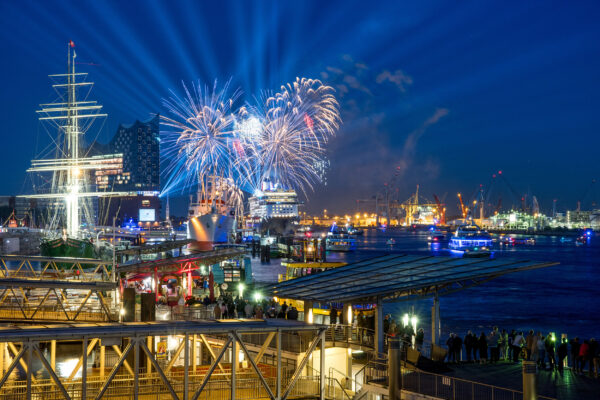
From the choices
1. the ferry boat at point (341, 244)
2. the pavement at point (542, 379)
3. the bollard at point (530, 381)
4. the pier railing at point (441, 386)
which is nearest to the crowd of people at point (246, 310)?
the pier railing at point (441, 386)

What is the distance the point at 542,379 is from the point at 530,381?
13.6 feet

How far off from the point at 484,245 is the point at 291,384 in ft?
384

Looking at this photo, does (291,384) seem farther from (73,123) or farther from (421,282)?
(73,123)

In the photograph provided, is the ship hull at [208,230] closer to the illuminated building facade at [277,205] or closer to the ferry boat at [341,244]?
the ferry boat at [341,244]

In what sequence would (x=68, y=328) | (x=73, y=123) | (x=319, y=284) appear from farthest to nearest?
(x=73, y=123) → (x=319, y=284) → (x=68, y=328)

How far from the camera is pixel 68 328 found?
10.8m

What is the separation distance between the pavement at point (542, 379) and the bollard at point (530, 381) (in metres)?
2.04

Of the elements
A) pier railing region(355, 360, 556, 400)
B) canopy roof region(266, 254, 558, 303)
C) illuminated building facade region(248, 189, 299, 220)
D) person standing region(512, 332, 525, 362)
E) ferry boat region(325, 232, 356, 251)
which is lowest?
ferry boat region(325, 232, 356, 251)

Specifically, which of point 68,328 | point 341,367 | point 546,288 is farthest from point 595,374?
point 546,288

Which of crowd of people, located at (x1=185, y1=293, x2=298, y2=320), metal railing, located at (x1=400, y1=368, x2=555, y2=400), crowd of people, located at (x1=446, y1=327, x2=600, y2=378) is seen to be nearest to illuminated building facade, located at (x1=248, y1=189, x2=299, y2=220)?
crowd of people, located at (x1=185, y1=293, x2=298, y2=320)

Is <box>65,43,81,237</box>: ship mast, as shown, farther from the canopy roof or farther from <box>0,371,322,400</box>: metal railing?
<box>0,371,322,400</box>: metal railing

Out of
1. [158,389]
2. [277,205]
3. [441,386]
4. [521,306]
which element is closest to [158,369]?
[158,389]

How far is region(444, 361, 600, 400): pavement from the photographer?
1341 centimetres

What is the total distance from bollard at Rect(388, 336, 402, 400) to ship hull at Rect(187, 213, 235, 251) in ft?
247
